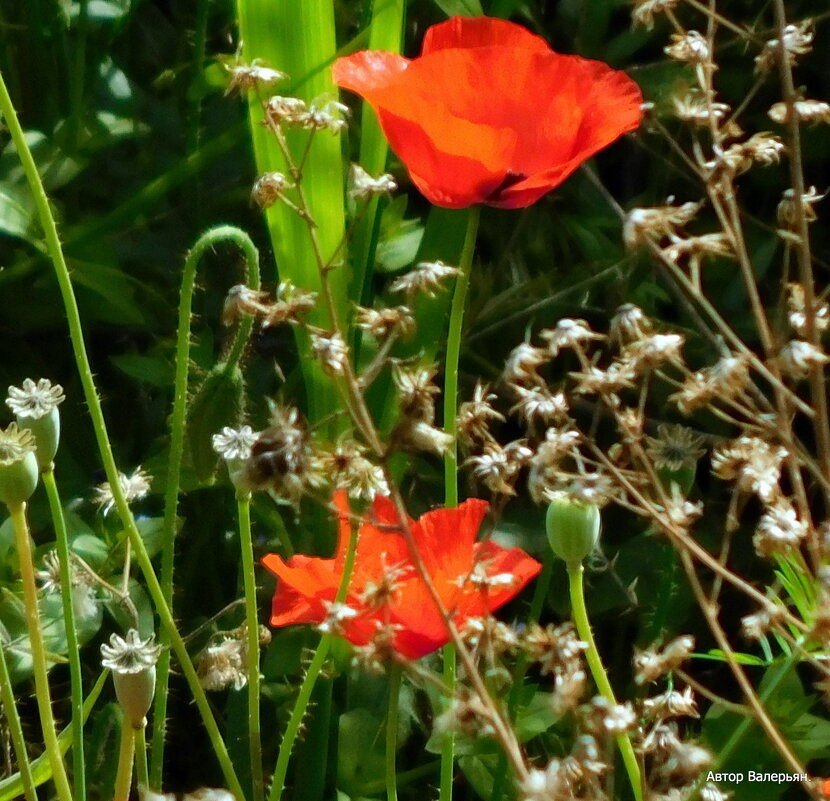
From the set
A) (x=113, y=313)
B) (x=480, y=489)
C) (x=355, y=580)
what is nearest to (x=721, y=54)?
(x=480, y=489)

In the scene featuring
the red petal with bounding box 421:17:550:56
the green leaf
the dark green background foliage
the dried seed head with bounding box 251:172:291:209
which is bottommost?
the dark green background foliage

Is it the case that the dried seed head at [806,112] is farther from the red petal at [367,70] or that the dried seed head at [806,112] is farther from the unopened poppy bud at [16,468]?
the unopened poppy bud at [16,468]

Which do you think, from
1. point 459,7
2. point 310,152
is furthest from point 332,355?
point 459,7

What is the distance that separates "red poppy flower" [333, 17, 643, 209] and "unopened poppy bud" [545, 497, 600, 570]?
12 cm

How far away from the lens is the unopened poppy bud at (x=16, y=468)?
0.41 m

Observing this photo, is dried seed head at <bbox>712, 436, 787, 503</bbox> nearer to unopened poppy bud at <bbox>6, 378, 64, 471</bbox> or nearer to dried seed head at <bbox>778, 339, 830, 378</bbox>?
dried seed head at <bbox>778, 339, 830, 378</bbox>

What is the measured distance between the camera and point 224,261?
0.88 meters

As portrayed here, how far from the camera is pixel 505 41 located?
55 centimetres

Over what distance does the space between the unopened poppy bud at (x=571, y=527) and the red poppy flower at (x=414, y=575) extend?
2 centimetres

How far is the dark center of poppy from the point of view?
486 mm

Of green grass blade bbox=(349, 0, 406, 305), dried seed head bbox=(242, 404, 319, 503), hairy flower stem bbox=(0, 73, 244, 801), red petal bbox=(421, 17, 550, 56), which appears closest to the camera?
dried seed head bbox=(242, 404, 319, 503)

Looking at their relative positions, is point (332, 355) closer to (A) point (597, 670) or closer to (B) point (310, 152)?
(A) point (597, 670)

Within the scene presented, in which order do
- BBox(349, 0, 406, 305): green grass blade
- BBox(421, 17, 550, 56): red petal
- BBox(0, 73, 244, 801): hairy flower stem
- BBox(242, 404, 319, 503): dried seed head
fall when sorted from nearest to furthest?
BBox(242, 404, 319, 503): dried seed head
BBox(0, 73, 244, 801): hairy flower stem
BBox(421, 17, 550, 56): red petal
BBox(349, 0, 406, 305): green grass blade

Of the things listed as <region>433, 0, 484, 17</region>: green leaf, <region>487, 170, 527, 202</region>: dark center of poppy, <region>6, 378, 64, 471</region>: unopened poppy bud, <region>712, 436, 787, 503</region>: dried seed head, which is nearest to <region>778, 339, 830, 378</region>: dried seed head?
<region>712, 436, 787, 503</region>: dried seed head
